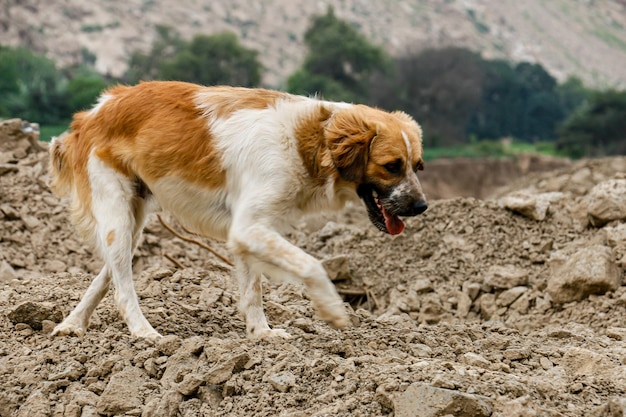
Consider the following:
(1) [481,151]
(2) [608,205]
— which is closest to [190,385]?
(2) [608,205]

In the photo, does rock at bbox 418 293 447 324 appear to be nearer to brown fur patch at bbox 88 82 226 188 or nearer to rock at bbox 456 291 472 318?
rock at bbox 456 291 472 318

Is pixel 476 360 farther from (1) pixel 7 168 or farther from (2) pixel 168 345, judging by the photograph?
(1) pixel 7 168

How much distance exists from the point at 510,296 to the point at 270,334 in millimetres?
3729

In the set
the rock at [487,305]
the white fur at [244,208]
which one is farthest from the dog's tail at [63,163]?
the rock at [487,305]

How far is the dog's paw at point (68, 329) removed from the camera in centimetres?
643

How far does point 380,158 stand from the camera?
237 inches

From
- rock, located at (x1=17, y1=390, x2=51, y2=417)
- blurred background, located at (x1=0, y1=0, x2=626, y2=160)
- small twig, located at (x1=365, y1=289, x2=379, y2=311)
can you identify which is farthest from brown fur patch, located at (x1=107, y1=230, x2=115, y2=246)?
blurred background, located at (x1=0, y1=0, x2=626, y2=160)

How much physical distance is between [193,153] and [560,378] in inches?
116

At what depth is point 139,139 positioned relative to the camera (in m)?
6.43

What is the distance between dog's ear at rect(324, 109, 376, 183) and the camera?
19.6 feet

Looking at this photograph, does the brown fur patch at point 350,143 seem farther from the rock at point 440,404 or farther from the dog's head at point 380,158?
the rock at point 440,404

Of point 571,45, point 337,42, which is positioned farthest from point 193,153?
point 571,45

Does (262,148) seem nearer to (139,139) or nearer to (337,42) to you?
(139,139)

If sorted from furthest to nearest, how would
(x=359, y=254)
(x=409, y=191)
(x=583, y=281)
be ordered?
(x=359, y=254), (x=583, y=281), (x=409, y=191)
